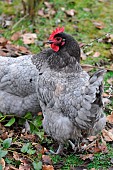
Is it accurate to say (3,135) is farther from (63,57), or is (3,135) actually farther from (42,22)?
(42,22)

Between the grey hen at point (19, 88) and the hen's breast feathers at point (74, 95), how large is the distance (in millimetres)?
397

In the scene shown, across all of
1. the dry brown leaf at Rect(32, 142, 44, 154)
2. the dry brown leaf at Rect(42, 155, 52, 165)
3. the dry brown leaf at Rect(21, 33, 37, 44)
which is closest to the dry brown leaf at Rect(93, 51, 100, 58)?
the dry brown leaf at Rect(21, 33, 37, 44)

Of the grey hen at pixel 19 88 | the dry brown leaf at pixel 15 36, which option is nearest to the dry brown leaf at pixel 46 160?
the grey hen at pixel 19 88

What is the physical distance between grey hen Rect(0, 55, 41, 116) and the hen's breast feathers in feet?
1.30

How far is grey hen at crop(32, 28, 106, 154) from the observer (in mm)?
3832

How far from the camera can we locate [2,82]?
16.2 ft

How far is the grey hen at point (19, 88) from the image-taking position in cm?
478

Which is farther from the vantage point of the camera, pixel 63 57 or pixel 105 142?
pixel 105 142

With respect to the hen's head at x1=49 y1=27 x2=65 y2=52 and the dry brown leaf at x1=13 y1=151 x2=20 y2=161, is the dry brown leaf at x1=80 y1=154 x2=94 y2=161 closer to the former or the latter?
the dry brown leaf at x1=13 y1=151 x2=20 y2=161

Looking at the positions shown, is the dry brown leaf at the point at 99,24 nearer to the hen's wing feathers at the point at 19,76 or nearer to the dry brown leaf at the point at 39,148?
the hen's wing feathers at the point at 19,76

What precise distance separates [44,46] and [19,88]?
1776 millimetres

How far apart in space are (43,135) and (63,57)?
Result: 35.7 inches

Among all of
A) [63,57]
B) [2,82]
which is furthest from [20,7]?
[63,57]

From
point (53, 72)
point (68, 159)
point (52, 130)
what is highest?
point (53, 72)
